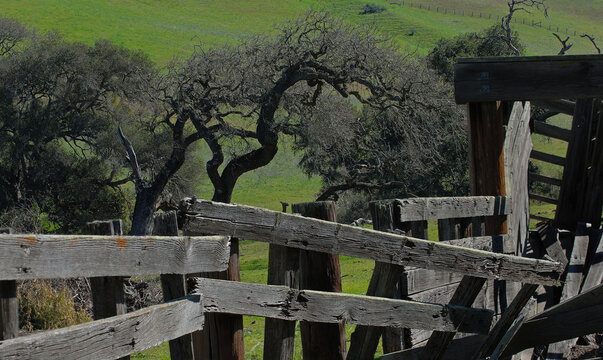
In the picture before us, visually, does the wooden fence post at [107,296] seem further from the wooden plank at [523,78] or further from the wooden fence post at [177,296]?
the wooden plank at [523,78]

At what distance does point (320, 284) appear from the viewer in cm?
428

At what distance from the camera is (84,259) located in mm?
2643

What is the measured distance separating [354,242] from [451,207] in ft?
4.67

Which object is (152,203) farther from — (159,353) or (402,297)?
(402,297)

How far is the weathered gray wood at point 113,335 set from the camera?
235 centimetres

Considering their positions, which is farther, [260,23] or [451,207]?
[260,23]

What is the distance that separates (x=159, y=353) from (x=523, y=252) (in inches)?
195

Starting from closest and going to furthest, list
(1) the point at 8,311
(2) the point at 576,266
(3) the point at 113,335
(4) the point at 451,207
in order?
1. (1) the point at 8,311
2. (3) the point at 113,335
3. (4) the point at 451,207
4. (2) the point at 576,266

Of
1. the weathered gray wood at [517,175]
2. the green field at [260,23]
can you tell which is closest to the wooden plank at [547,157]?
the weathered gray wood at [517,175]

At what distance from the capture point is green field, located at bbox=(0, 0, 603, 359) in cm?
4247

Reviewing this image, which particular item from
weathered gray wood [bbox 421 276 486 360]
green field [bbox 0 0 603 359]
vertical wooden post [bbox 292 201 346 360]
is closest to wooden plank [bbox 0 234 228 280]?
vertical wooden post [bbox 292 201 346 360]

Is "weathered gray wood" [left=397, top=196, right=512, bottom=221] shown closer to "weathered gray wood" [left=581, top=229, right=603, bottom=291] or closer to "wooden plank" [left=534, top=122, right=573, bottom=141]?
"weathered gray wood" [left=581, top=229, right=603, bottom=291]

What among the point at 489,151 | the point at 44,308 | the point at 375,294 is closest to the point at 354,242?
the point at 375,294

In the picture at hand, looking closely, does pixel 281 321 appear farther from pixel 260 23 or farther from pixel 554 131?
pixel 260 23
